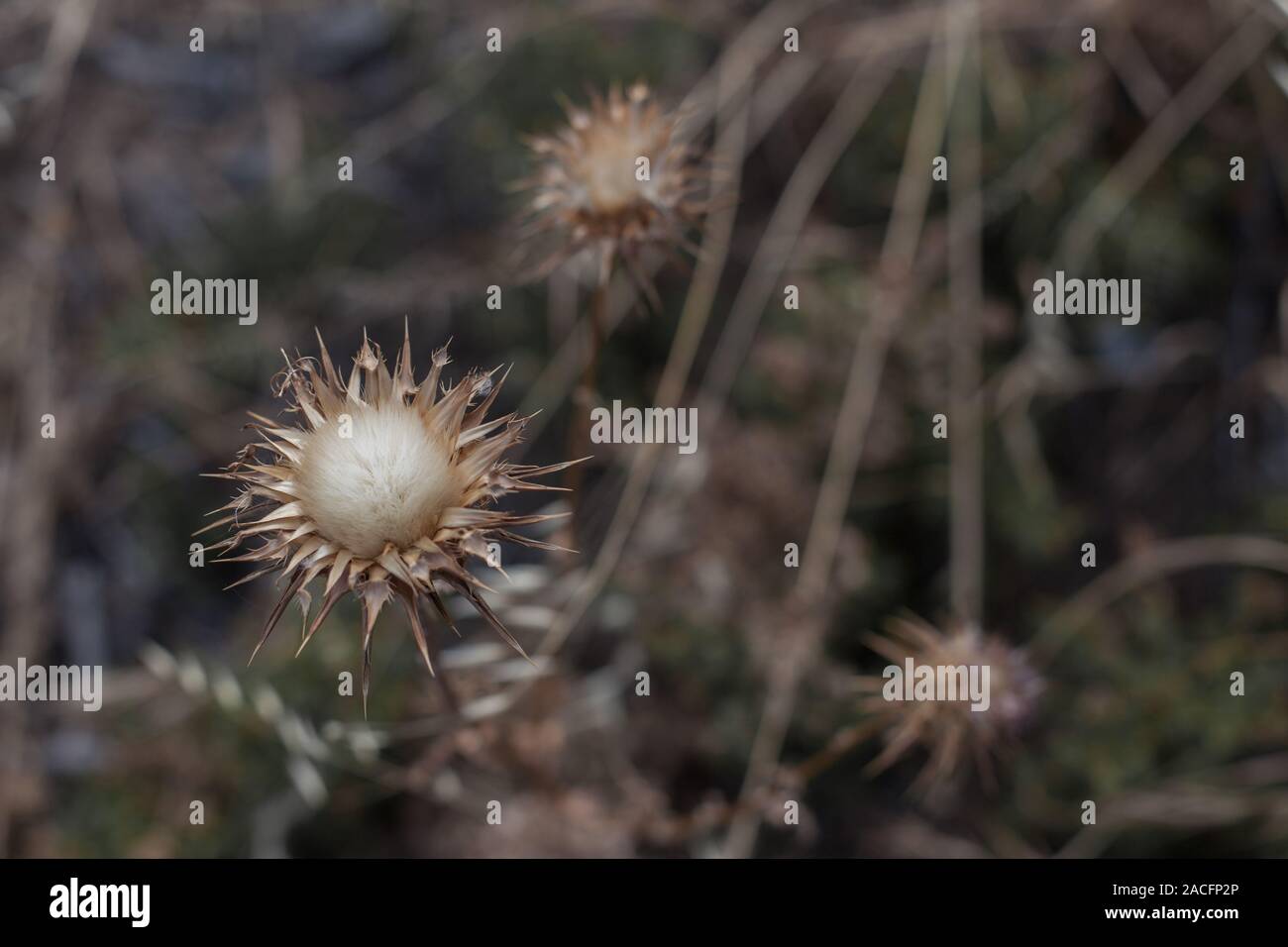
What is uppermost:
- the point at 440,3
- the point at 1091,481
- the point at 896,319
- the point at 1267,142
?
the point at 440,3

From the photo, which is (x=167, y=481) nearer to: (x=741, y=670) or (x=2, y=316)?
(x=2, y=316)

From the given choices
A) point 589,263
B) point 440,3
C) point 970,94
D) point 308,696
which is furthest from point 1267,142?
point 308,696

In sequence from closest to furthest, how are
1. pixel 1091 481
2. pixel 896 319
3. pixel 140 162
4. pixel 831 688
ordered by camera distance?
pixel 831 688
pixel 896 319
pixel 1091 481
pixel 140 162

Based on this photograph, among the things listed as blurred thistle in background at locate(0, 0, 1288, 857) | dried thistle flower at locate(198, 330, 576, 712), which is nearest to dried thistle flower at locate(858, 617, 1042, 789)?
blurred thistle in background at locate(0, 0, 1288, 857)

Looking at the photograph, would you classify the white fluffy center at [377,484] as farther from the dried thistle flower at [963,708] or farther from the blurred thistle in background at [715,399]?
the dried thistle flower at [963,708]

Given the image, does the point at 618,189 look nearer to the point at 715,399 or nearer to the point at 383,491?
the point at 383,491

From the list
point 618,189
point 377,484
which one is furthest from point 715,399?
point 377,484

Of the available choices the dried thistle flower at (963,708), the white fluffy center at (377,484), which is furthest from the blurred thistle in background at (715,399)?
the white fluffy center at (377,484)
